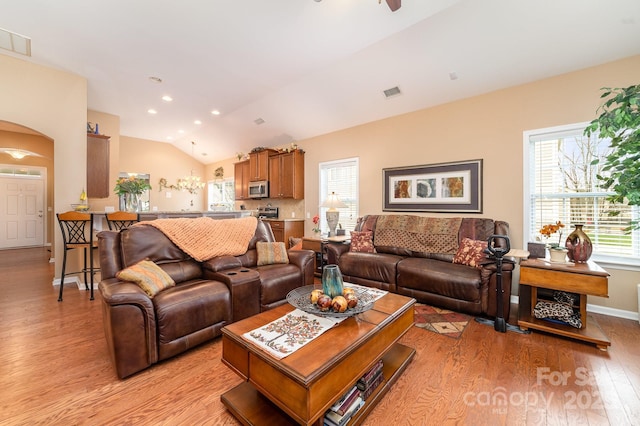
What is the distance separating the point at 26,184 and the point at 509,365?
11131 millimetres

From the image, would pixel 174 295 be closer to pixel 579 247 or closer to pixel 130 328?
pixel 130 328

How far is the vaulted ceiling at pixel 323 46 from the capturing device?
2.61m

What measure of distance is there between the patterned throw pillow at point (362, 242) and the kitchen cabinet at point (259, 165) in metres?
3.01

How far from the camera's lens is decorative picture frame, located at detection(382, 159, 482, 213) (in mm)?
3680

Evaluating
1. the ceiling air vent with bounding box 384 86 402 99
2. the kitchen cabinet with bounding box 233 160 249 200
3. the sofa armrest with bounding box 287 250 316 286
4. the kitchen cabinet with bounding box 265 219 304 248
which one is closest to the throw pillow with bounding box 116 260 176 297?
the sofa armrest with bounding box 287 250 316 286

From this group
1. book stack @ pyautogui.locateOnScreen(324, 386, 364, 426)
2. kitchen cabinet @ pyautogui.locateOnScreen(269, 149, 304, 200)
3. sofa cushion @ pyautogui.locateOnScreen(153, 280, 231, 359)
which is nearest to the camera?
book stack @ pyautogui.locateOnScreen(324, 386, 364, 426)

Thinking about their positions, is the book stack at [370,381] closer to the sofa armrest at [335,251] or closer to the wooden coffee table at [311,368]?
the wooden coffee table at [311,368]

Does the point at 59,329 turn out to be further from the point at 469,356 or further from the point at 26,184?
the point at 26,184

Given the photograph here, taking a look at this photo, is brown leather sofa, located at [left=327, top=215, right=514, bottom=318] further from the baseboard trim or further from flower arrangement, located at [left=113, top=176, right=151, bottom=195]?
flower arrangement, located at [left=113, top=176, right=151, bottom=195]

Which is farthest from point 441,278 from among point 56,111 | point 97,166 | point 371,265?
point 97,166

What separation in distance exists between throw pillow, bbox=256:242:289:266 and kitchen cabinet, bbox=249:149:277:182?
3.29 m

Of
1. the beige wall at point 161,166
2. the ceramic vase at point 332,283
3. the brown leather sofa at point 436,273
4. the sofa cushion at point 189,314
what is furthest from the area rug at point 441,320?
the beige wall at point 161,166

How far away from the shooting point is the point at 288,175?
584 cm

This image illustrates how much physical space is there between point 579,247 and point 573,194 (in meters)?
0.92
